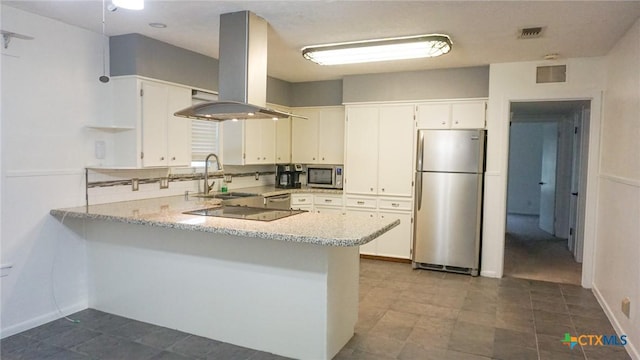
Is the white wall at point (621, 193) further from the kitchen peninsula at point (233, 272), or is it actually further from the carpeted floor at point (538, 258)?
the kitchen peninsula at point (233, 272)

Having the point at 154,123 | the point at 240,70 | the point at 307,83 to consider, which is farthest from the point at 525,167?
the point at 154,123

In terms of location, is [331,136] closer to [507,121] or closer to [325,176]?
[325,176]

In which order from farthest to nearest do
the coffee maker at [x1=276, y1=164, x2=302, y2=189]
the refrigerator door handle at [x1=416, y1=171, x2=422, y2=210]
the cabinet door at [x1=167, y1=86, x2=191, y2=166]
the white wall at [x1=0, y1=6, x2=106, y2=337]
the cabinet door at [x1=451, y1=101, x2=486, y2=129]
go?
the coffee maker at [x1=276, y1=164, x2=302, y2=189] < the refrigerator door handle at [x1=416, y1=171, x2=422, y2=210] < the cabinet door at [x1=451, y1=101, x2=486, y2=129] < the cabinet door at [x1=167, y1=86, x2=191, y2=166] < the white wall at [x1=0, y1=6, x2=106, y2=337]

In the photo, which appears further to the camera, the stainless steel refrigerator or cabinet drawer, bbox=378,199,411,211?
cabinet drawer, bbox=378,199,411,211

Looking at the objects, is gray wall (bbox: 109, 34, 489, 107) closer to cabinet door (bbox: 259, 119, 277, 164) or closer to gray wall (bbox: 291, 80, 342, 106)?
gray wall (bbox: 291, 80, 342, 106)

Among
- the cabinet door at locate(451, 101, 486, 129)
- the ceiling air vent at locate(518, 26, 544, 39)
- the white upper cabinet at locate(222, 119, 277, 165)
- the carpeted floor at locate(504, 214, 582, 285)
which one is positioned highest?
the ceiling air vent at locate(518, 26, 544, 39)

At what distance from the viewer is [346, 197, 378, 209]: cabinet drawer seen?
5.43m

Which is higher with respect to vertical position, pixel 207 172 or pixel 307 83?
pixel 307 83

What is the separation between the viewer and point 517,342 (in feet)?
10.1

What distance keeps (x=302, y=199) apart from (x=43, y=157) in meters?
3.18

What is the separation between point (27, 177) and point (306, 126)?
367cm

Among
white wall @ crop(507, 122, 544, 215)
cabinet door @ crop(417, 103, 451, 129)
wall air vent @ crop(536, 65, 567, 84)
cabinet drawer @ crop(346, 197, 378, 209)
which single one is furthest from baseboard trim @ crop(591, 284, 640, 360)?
white wall @ crop(507, 122, 544, 215)

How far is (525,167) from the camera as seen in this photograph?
9.77 metres

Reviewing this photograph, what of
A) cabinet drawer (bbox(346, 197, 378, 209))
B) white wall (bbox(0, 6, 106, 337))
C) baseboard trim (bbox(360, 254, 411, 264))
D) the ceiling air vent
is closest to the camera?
white wall (bbox(0, 6, 106, 337))
